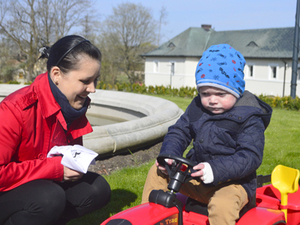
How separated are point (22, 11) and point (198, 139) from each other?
85.1 feet

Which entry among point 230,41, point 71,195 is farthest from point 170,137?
point 230,41

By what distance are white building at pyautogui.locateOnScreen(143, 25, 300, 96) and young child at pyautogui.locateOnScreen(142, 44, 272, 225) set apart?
82.0 feet

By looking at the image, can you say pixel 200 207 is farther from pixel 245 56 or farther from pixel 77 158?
pixel 245 56

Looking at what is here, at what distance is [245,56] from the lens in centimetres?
2991

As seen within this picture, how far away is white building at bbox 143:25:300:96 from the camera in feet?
88.9

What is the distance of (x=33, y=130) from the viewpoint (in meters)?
1.89

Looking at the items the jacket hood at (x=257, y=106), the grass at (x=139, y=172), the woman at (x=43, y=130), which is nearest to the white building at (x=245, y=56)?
the grass at (x=139, y=172)

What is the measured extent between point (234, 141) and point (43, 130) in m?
1.24

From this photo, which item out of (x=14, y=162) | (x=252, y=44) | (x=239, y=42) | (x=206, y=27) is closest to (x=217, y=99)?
(x=14, y=162)

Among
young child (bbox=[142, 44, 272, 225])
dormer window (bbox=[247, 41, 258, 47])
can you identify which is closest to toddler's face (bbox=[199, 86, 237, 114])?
young child (bbox=[142, 44, 272, 225])

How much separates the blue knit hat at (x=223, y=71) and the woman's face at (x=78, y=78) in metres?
0.71

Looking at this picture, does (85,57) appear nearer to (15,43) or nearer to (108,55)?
(15,43)

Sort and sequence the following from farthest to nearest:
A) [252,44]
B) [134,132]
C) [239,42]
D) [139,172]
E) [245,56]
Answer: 1. [239,42]
2. [252,44]
3. [245,56]
4. [134,132]
5. [139,172]

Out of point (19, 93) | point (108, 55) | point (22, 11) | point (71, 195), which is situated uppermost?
point (22, 11)
